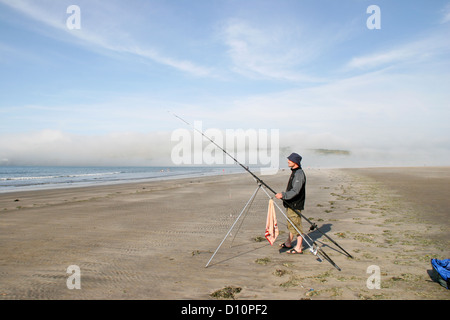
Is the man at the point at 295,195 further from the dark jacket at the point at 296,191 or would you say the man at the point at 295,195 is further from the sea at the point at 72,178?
the sea at the point at 72,178

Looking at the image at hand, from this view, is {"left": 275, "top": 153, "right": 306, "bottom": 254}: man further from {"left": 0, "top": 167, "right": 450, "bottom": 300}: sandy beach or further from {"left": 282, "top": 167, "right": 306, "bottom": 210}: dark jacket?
{"left": 0, "top": 167, "right": 450, "bottom": 300}: sandy beach

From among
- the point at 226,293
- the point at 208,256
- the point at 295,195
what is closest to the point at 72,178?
the point at 208,256

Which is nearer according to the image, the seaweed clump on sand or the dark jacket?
the seaweed clump on sand

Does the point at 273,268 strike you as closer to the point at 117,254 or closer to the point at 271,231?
the point at 271,231

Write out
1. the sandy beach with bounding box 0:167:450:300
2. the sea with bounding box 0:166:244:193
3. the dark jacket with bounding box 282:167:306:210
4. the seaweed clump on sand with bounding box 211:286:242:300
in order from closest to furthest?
the seaweed clump on sand with bounding box 211:286:242:300, the sandy beach with bounding box 0:167:450:300, the dark jacket with bounding box 282:167:306:210, the sea with bounding box 0:166:244:193

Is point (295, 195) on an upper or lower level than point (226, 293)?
upper

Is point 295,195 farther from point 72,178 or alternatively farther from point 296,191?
point 72,178

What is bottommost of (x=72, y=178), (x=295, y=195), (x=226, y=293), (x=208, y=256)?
(x=72, y=178)

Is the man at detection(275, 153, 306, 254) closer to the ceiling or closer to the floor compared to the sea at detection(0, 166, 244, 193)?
closer to the ceiling

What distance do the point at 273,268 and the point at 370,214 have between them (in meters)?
7.23

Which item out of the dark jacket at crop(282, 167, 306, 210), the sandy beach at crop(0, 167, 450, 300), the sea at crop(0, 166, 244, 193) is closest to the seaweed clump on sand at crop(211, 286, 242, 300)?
the sandy beach at crop(0, 167, 450, 300)

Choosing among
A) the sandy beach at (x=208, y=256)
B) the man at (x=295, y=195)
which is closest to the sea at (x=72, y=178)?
the sandy beach at (x=208, y=256)
